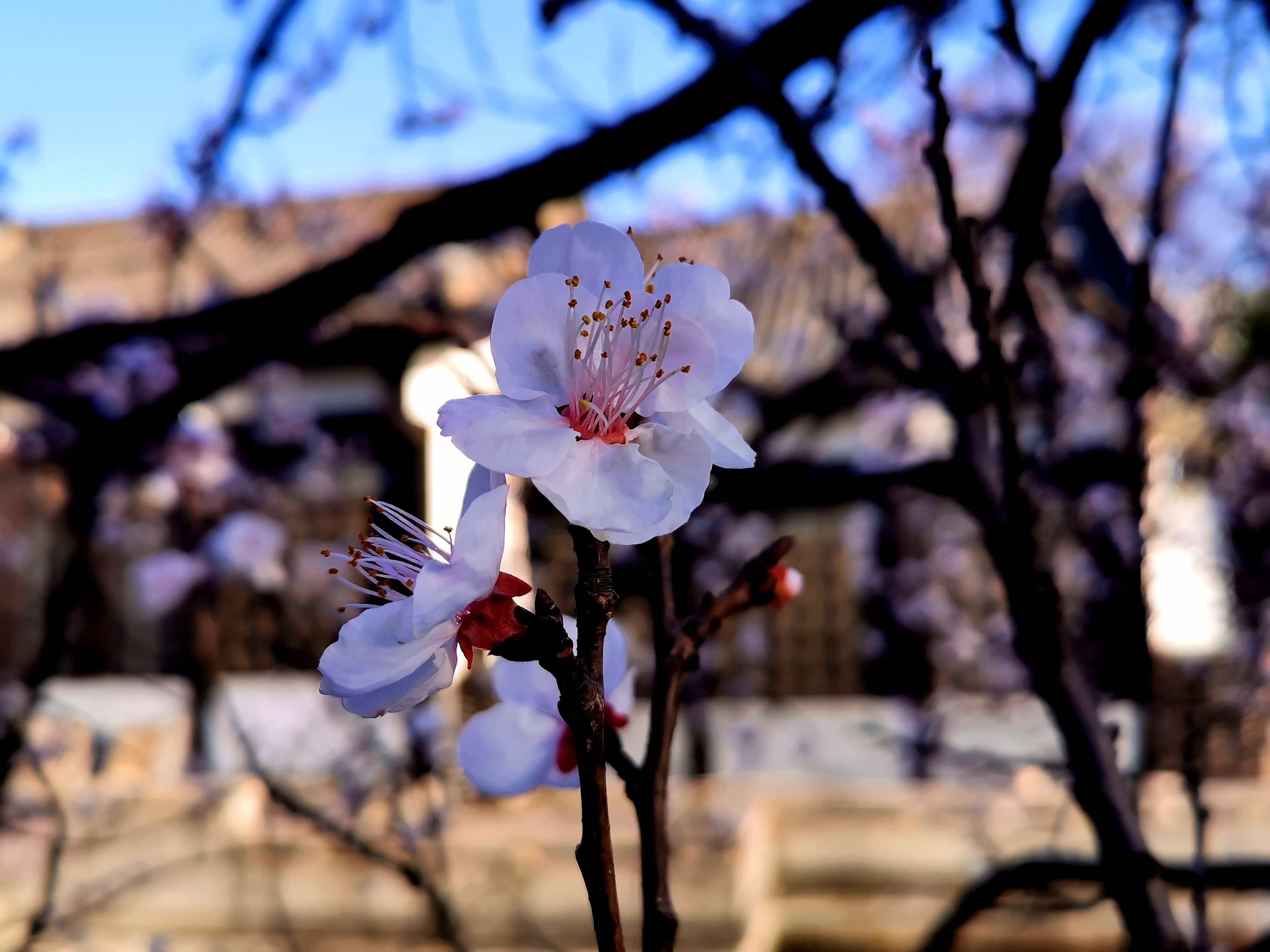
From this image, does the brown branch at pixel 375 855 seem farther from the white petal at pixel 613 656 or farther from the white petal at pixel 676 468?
Result: the white petal at pixel 676 468

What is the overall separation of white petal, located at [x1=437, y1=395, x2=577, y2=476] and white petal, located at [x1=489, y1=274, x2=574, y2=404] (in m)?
0.02

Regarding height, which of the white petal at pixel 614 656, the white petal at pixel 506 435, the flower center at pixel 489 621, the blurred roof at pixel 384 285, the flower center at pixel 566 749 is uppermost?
the blurred roof at pixel 384 285

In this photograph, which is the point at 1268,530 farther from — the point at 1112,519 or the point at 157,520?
the point at 157,520

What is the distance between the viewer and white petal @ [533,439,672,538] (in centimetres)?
41

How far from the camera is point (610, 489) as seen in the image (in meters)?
0.43

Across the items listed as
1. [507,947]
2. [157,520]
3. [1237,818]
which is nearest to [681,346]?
[507,947]

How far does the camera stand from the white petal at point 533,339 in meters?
0.47

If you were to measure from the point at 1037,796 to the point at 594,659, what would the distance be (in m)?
5.19

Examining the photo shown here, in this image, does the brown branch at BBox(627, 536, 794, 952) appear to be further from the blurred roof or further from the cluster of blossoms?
the blurred roof

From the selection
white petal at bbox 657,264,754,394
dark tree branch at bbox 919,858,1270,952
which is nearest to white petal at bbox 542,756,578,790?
white petal at bbox 657,264,754,394

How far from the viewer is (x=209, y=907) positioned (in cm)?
359

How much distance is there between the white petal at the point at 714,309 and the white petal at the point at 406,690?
191mm

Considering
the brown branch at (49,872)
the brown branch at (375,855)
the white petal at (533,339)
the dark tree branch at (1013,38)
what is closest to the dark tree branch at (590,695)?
the white petal at (533,339)

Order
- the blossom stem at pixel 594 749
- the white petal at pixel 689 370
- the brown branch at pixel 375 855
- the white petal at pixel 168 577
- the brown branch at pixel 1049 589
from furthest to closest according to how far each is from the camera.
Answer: the white petal at pixel 168 577
the brown branch at pixel 375 855
the brown branch at pixel 1049 589
the white petal at pixel 689 370
the blossom stem at pixel 594 749
